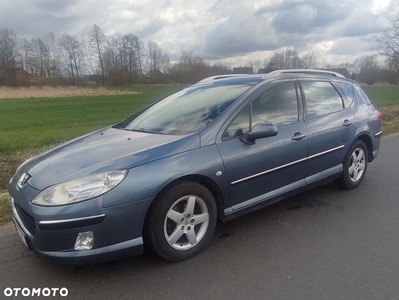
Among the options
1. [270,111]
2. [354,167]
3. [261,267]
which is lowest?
[261,267]

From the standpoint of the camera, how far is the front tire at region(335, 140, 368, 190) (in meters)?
4.11

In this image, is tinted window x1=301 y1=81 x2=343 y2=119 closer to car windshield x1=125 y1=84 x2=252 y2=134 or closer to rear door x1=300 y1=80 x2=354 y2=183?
rear door x1=300 y1=80 x2=354 y2=183

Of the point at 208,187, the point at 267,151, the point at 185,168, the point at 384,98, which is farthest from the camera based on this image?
the point at 384,98

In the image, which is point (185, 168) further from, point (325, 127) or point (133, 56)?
point (133, 56)

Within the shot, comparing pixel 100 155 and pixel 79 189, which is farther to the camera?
pixel 100 155

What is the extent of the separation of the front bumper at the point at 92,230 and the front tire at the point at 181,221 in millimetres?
123

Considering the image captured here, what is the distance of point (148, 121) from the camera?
3.50m

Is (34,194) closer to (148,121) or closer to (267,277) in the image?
(148,121)

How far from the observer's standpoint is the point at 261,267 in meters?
2.53

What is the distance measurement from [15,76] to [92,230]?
62.3 m

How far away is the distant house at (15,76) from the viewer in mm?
52531

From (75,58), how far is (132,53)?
43.3 feet
